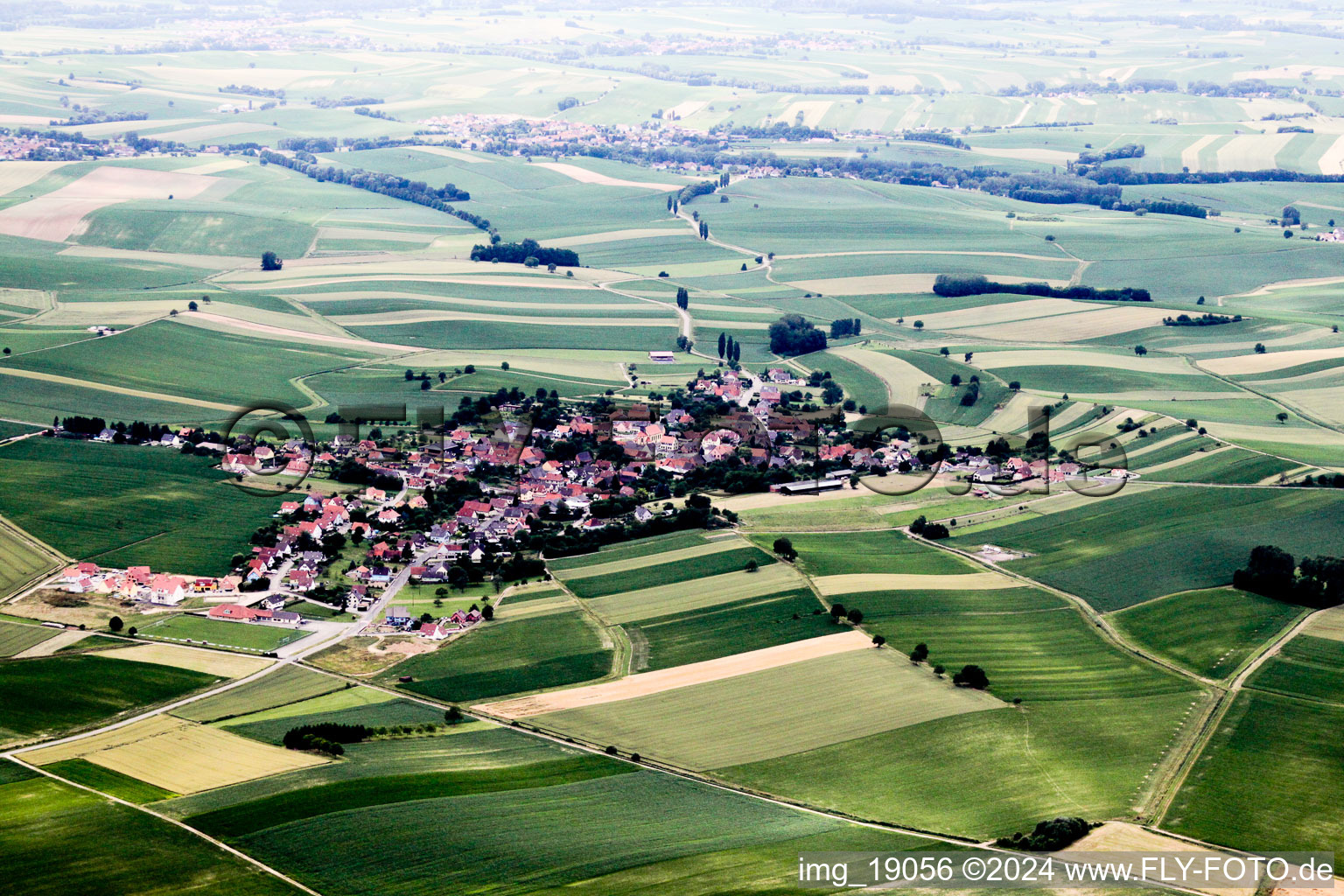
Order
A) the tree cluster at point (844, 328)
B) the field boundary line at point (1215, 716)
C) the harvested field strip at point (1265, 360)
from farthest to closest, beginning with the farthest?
the tree cluster at point (844, 328) < the harvested field strip at point (1265, 360) < the field boundary line at point (1215, 716)

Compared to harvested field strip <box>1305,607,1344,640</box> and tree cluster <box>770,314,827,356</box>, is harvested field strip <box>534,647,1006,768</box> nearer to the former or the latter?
harvested field strip <box>1305,607,1344,640</box>

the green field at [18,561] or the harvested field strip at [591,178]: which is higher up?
the harvested field strip at [591,178]

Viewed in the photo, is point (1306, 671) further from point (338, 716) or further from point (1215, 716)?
point (338, 716)

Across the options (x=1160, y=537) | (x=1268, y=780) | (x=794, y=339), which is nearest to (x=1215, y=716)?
(x=1268, y=780)

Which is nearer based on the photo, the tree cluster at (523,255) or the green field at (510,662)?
the green field at (510,662)

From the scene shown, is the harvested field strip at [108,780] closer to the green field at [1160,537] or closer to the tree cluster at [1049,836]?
the tree cluster at [1049,836]

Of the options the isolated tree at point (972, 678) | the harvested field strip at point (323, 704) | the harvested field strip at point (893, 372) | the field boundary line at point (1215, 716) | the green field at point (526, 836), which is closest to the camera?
the green field at point (526, 836)

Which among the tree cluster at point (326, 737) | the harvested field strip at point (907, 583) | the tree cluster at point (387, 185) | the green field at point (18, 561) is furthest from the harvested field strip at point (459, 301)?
the tree cluster at point (326, 737)

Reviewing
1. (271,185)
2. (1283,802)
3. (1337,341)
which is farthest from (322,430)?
(271,185)

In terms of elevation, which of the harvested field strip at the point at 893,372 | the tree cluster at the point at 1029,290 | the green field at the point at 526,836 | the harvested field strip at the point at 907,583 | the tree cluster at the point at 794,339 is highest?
the tree cluster at the point at 1029,290
